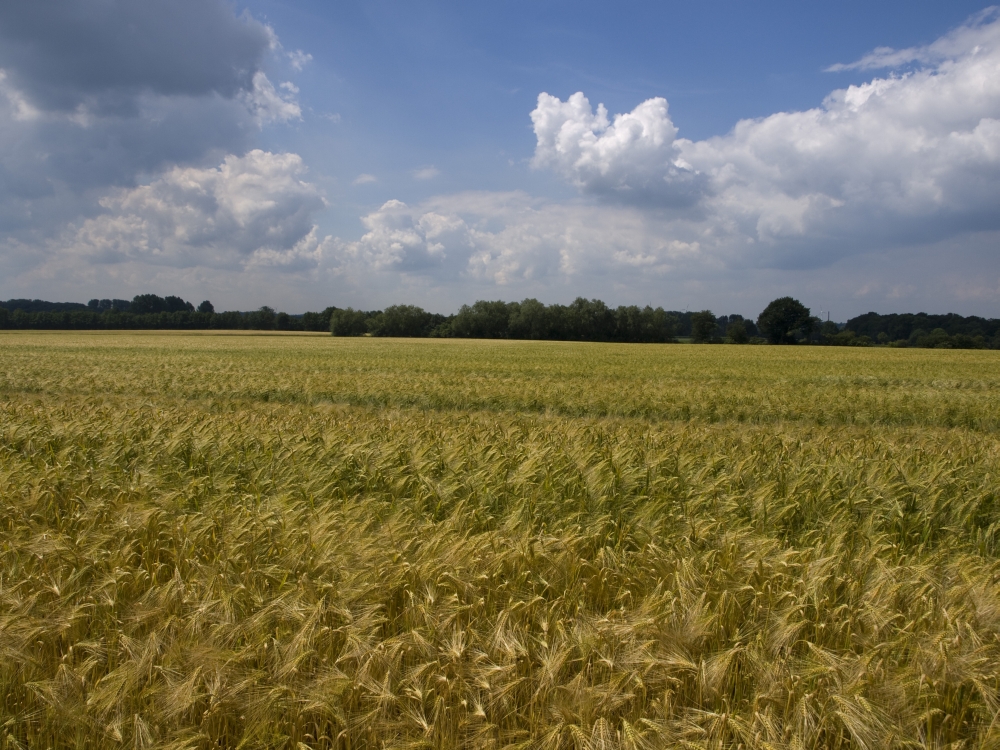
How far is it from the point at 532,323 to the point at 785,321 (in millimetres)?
51068

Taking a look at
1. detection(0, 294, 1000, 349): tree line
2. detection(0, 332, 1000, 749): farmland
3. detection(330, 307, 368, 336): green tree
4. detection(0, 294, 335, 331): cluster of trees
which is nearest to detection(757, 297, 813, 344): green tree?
detection(0, 294, 1000, 349): tree line

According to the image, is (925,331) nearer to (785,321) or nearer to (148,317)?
(785,321)

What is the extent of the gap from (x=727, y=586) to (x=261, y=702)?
2.36 m

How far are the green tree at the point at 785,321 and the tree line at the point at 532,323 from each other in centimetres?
18

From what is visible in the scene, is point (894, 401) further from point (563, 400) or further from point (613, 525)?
point (613, 525)

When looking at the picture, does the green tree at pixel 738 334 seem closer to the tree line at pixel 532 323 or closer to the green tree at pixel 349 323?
the tree line at pixel 532 323

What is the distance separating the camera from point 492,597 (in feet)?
9.86

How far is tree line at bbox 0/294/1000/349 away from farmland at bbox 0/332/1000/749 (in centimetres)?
10556

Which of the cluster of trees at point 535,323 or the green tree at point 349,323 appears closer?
the cluster of trees at point 535,323

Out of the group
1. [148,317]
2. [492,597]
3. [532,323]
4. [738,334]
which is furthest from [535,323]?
[492,597]

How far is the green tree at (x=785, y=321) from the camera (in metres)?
110

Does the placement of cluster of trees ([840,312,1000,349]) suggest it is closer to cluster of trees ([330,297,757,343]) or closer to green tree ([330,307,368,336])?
cluster of trees ([330,297,757,343])

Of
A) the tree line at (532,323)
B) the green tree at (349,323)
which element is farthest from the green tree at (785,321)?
the green tree at (349,323)

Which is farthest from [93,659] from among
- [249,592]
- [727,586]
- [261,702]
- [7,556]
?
[727,586]
